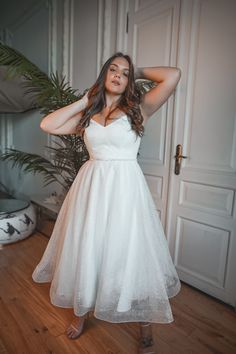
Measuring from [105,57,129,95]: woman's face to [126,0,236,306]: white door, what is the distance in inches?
29.2

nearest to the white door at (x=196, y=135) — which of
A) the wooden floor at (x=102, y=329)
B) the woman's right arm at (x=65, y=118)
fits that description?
the wooden floor at (x=102, y=329)

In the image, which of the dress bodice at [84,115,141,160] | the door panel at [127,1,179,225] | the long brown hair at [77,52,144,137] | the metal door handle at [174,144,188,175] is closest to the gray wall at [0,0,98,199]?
the door panel at [127,1,179,225]

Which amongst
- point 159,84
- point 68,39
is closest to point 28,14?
point 68,39

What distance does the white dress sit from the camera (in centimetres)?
104

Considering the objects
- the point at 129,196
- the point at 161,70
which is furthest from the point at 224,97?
the point at 129,196

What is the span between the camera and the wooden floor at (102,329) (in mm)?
1198

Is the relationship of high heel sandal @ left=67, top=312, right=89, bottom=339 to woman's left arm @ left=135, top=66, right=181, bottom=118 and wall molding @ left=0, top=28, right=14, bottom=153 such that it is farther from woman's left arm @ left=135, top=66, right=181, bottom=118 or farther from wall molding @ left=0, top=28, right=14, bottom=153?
wall molding @ left=0, top=28, right=14, bottom=153

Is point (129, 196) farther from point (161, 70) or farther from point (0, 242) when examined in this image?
point (0, 242)

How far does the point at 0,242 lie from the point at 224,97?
232 cm

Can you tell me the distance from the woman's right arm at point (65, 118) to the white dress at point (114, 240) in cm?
10

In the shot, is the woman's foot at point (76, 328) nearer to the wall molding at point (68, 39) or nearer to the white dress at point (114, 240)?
the white dress at point (114, 240)

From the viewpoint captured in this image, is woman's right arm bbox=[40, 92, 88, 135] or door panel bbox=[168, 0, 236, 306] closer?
woman's right arm bbox=[40, 92, 88, 135]

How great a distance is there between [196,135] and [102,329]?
1372 millimetres

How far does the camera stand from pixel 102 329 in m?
1.32
